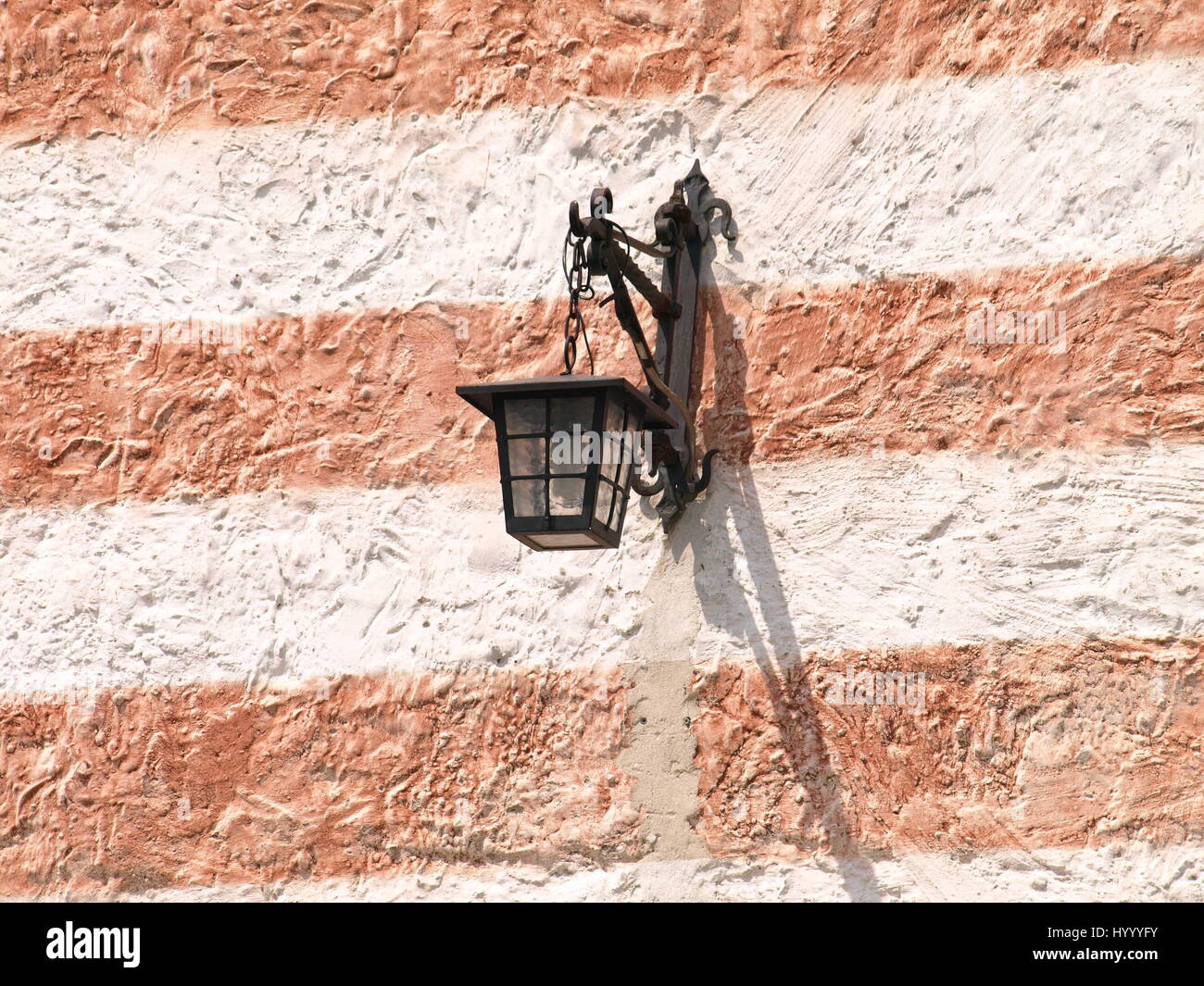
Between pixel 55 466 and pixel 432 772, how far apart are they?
1.18 m

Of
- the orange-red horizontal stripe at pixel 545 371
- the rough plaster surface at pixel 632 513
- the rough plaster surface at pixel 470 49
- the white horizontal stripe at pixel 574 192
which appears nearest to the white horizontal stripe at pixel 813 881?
the rough plaster surface at pixel 632 513

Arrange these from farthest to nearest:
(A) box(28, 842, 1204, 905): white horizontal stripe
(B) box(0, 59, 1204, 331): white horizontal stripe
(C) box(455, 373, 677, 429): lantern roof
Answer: (B) box(0, 59, 1204, 331): white horizontal stripe → (A) box(28, 842, 1204, 905): white horizontal stripe → (C) box(455, 373, 677, 429): lantern roof

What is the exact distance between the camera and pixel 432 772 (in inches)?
125

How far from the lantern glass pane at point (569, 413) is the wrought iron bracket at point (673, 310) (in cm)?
28

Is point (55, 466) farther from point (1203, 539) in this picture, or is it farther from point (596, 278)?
point (1203, 539)

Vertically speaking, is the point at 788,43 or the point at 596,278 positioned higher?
the point at 788,43

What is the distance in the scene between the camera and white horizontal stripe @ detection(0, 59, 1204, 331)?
3.10 metres

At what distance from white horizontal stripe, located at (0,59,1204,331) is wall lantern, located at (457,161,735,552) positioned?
0.20 metres

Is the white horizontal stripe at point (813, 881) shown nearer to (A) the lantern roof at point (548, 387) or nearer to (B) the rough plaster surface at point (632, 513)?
(B) the rough plaster surface at point (632, 513)

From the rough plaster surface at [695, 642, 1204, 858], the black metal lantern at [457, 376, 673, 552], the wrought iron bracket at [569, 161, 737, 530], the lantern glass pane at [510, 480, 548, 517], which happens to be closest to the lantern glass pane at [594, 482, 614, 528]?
the black metal lantern at [457, 376, 673, 552]

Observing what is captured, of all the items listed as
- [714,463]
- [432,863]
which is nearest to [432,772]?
[432,863]

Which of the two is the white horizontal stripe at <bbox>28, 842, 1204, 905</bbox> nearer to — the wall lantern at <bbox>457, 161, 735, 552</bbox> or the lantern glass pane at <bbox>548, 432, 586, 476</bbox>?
the wall lantern at <bbox>457, 161, 735, 552</bbox>

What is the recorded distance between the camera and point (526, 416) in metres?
2.76

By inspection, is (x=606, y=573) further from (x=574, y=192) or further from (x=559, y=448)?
(x=574, y=192)
